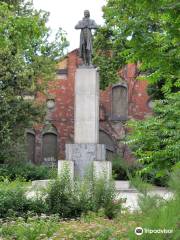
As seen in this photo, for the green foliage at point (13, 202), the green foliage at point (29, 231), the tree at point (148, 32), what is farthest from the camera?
the green foliage at point (13, 202)

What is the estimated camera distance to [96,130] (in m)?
17.3

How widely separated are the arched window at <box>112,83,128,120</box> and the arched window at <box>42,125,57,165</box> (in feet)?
15.7

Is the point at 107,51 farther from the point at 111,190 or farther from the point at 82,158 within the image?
the point at 111,190

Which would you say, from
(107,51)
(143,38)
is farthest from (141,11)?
(107,51)

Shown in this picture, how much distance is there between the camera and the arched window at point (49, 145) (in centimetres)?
3528

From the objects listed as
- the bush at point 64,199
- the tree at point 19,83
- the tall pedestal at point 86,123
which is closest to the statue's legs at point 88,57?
the tall pedestal at point 86,123

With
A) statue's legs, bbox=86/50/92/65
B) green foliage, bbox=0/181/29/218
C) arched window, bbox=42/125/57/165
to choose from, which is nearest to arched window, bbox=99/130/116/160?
arched window, bbox=42/125/57/165

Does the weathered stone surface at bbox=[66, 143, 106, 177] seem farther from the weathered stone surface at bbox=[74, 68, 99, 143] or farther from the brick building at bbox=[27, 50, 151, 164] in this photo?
the brick building at bbox=[27, 50, 151, 164]

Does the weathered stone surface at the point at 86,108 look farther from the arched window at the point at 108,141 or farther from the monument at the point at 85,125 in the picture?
the arched window at the point at 108,141

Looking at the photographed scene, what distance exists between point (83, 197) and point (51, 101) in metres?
25.9

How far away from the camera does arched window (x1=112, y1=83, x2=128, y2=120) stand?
36000 millimetres

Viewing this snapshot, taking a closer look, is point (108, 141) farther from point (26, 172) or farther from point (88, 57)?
point (88, 57)

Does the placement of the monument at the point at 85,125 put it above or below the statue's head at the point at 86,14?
below

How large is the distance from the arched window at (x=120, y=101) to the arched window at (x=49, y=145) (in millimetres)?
4788
